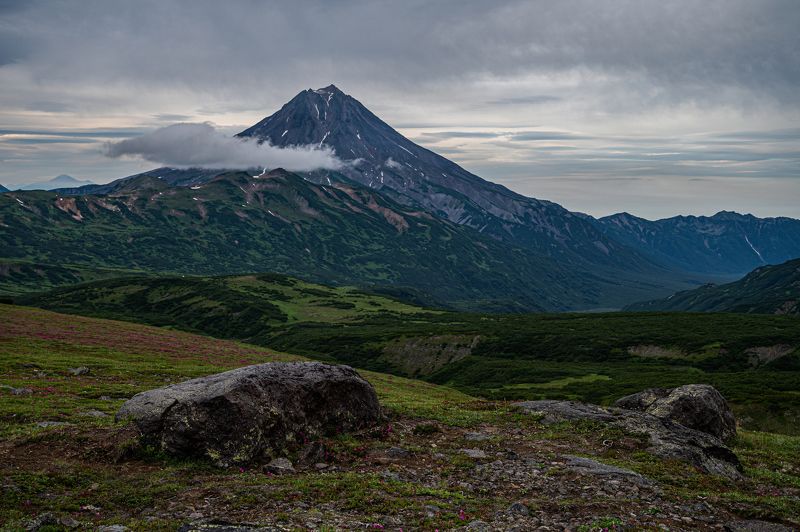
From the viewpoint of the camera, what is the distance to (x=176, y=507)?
61.2ft

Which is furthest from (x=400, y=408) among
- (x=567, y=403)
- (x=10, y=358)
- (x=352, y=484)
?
(x=10, y=358)

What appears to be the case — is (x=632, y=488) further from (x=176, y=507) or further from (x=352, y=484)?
(x=176, y=507)

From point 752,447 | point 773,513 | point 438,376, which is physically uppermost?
point 773,513

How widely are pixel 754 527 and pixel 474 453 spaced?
11734 mm

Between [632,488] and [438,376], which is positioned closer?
[632,488]

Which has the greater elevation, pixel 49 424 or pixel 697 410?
pixel 697 410

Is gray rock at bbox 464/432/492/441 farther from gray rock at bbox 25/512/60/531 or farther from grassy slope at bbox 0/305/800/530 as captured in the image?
gray rock at bbox 25/512/60/531

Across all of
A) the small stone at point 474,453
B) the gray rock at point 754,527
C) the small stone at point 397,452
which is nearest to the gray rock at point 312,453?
the small stone at point 397,452

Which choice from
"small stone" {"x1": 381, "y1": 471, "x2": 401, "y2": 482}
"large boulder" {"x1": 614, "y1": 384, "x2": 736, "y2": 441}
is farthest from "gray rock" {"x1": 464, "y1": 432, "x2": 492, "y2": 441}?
"large boulder" {"x1": 614, "y1": 384, "x2": 736, "y2": 441}

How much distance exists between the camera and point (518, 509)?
19.5m

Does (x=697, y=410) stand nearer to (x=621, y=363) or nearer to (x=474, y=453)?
(x=474, y=453)

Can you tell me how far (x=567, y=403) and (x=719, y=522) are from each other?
17220 millimetres

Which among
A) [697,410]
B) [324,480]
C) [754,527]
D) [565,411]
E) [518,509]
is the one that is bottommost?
[324,480]

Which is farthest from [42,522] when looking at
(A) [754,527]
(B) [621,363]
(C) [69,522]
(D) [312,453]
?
(B) [621,363]
